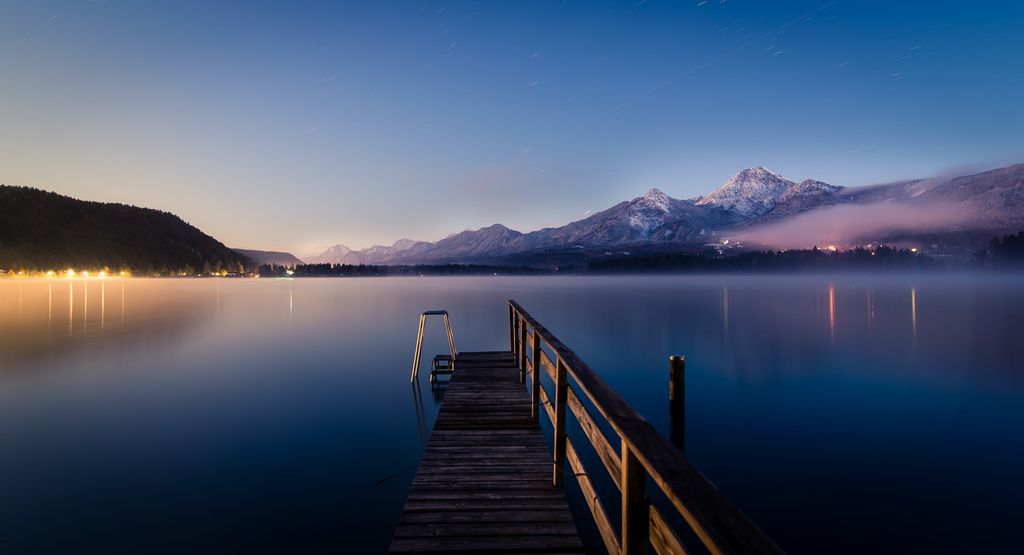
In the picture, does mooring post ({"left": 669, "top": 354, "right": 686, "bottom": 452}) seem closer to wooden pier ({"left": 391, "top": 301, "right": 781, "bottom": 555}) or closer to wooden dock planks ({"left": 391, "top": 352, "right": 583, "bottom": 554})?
wooden pier ({"left": 391, "top": 301, "right": 781, "bottom": 555})

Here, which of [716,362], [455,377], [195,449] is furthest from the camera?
[716,362]

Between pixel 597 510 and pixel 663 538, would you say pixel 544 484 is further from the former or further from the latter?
pixel 663 538

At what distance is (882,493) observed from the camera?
27.2ft

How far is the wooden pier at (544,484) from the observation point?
83.4 inches

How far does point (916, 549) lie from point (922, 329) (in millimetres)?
34057

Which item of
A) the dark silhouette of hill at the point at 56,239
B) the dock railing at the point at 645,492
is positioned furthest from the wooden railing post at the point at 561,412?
the dark silhouette of hill at the point at 56,239

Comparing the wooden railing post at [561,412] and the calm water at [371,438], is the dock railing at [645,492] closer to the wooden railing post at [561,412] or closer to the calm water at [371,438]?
the wooden railing post at [561,412]

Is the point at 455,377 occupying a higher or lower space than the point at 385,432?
higher

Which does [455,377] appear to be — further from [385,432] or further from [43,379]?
[43,379]

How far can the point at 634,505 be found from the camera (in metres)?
2.87

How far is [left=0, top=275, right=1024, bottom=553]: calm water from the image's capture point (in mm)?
7191

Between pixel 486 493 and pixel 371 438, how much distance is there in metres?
6.72

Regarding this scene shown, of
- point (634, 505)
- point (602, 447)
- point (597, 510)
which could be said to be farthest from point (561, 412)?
point (634, 505)

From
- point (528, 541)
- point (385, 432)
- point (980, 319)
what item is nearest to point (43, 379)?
point (385, 432)
